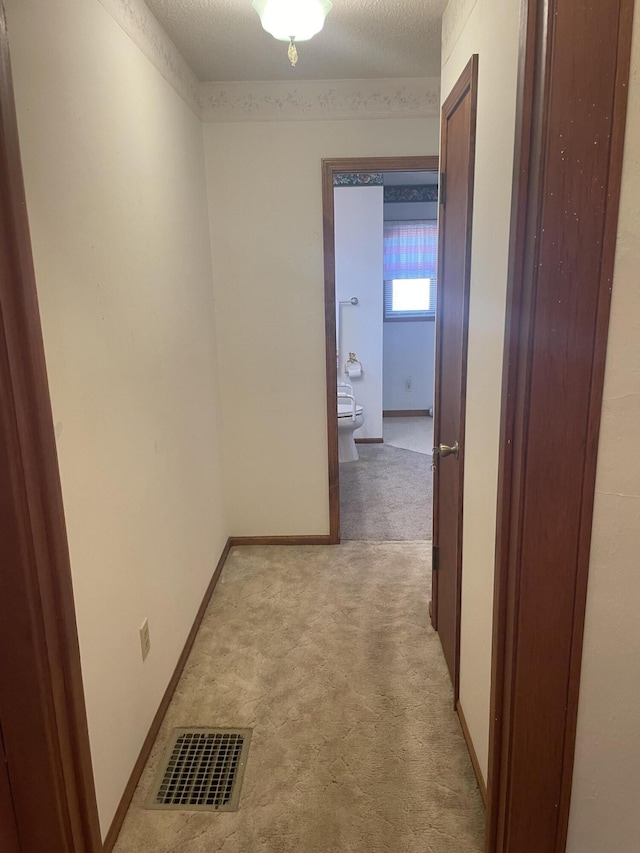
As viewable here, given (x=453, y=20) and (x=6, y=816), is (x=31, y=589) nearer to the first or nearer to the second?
(x=6, y=816)

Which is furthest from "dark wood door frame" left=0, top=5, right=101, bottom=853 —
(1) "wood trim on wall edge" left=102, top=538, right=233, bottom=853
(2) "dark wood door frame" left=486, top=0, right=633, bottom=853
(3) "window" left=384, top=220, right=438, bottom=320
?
(3) "window" left=384, top=220, right=438, bottom=320

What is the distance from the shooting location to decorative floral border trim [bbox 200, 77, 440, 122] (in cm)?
277

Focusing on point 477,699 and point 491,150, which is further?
point 477,699

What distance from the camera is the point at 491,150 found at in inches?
55.6

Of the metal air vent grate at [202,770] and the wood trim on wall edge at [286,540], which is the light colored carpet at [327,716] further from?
the wood trim on wall edge at [286,540]

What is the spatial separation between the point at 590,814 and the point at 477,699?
0.47 meters

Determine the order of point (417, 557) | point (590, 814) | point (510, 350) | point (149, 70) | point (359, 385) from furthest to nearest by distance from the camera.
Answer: point (359, 385) → point (417, 557) → point (149, 70) → point (590, 814) → point (510, 350)

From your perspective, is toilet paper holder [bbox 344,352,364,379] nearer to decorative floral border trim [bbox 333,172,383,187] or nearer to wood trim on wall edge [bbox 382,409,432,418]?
wood trim on wall edge [bbox 382,409,432,418]

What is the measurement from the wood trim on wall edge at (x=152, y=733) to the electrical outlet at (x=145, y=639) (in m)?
0.26

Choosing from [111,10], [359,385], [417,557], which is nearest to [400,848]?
[417,557]

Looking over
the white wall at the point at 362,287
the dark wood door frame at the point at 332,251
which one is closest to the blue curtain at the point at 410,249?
the white wall at the point at 362,287

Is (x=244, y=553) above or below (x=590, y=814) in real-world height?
below

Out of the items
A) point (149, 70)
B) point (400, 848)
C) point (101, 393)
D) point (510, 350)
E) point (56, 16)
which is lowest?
point (400, 848)

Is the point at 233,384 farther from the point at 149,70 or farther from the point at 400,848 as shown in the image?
the point at 400,848
